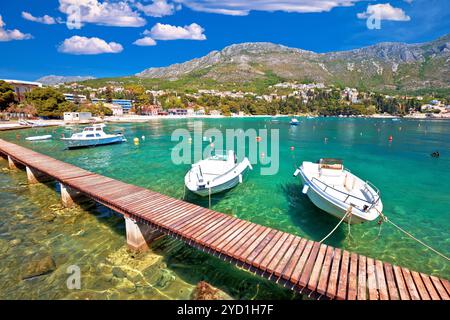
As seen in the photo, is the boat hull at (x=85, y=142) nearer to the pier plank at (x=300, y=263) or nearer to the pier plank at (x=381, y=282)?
the pier plank at (x=300, y=263)

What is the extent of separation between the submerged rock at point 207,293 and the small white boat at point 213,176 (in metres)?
6.86

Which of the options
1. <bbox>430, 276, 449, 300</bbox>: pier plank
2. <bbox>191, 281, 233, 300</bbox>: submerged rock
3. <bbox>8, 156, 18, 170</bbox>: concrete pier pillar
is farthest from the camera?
<bbox>8, 156, 18, 170</bbox>: concrete pier pillar

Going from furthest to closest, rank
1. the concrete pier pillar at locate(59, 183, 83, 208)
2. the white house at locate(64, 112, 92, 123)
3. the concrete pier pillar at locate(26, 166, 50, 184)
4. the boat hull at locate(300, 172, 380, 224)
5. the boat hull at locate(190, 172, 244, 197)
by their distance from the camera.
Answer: the white house at locate(64, 112, 92, 123)
the concrete pier pillar at locate(26, 166, 50, 184)
the boat hull at locate(190, 172, 244, 197)
the concrete pier pillar at locate(59, 183, 83, 208)
the boat hull at locate(300, 172, 380, 224)

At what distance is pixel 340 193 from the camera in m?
12.4

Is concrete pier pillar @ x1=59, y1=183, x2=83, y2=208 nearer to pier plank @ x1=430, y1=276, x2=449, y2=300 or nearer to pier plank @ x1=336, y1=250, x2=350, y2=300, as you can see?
pier plank @ x1=336, y1=250, x2=350, y2=300

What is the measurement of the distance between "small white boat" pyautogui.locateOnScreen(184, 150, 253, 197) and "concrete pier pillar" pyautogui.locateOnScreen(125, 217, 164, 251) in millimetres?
4515

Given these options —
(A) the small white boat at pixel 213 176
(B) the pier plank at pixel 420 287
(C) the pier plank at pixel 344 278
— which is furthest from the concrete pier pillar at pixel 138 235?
(B) the pier plank at pixel 420 287

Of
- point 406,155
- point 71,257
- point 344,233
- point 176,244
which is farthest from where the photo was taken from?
point 406,155

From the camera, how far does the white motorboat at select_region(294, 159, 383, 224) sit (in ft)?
32.1

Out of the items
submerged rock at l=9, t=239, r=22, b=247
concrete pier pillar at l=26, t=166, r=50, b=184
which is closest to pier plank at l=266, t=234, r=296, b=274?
submerged rock at l=9, t=239, r=22, b=247
